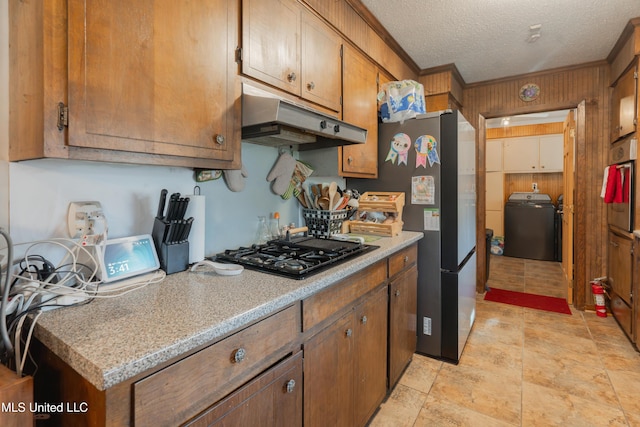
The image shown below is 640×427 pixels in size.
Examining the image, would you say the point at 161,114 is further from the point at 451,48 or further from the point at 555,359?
the point at 555,359

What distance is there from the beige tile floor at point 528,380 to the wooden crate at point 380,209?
97 centimetres

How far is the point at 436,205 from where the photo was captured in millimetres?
2273

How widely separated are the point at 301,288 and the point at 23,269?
0.84m

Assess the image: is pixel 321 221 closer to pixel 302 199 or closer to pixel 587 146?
pixel 302 199

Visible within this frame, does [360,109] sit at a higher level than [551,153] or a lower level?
lower

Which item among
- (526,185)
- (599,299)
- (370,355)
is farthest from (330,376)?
(526,185)

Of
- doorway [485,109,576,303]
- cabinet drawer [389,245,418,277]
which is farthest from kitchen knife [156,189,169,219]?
doorway [485,109,576,303]

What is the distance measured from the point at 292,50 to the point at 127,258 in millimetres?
1188

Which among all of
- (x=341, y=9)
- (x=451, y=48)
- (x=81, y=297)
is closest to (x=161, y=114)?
(x=81, y=297)

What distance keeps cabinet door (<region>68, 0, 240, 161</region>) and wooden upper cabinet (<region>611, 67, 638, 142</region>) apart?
3.08 meters

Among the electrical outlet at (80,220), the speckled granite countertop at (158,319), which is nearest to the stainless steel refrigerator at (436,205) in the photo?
the speckled granite countertop at (158,319)

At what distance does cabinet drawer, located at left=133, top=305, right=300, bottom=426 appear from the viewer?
69 cm

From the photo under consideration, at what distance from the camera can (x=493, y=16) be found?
2307 mm

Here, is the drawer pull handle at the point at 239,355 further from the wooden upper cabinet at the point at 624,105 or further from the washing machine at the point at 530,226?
the washing machine at the point at 530,226
